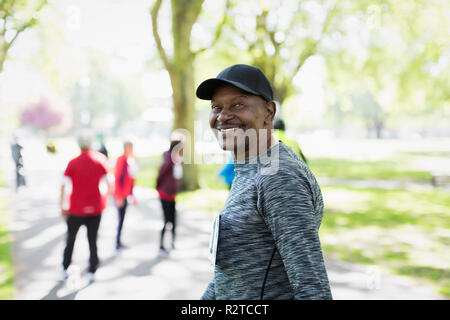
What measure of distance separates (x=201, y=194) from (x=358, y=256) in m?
8.36

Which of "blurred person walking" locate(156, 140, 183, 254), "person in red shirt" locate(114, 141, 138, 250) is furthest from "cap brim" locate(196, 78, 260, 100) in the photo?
"person in red shirt" locate(114, 141, 138, 250)

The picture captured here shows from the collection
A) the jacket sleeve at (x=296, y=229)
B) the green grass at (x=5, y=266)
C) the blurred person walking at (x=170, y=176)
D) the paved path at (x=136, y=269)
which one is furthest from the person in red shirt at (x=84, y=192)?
the jacket sleeve at (x=296, y=229)

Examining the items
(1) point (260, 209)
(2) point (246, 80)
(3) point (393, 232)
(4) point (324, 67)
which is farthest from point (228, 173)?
(4) point (324, 67)

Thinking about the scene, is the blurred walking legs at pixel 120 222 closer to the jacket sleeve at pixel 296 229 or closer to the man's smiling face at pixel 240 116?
A: the man's smiling face at pixel 240 116

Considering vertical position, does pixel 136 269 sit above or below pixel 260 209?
below

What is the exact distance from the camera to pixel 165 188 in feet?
24.2

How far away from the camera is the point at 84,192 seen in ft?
18.9

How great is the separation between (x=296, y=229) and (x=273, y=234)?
9cm

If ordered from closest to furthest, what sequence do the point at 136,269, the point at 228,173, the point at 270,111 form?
the point at 270,111, the point at 228,173, the point at 136,269

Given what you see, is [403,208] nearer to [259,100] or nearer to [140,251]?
[140,251]

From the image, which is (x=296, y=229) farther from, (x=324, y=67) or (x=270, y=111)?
(x=324, y=67)

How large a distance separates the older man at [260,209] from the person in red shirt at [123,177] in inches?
239

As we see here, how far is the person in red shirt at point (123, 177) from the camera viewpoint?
7754 mm

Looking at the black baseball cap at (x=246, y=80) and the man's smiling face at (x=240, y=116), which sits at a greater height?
the black baseball cap at (x=246, y=80)
